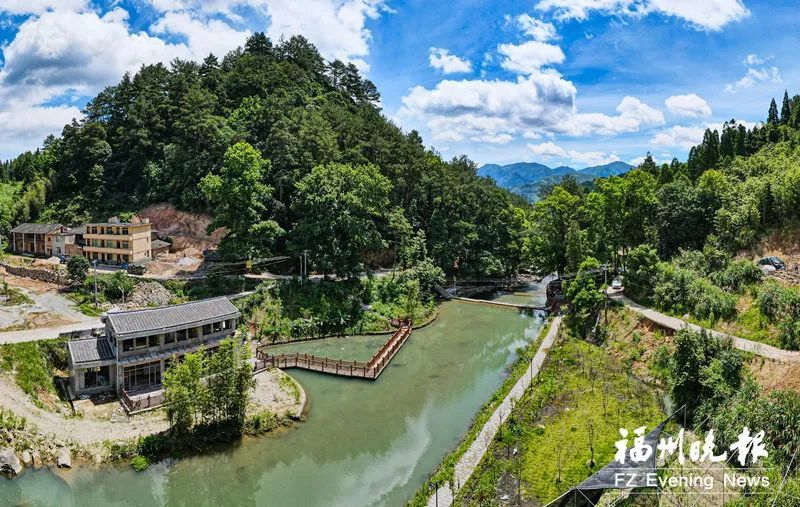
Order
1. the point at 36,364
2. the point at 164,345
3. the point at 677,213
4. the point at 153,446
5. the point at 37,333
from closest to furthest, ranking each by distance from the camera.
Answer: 1. the point at 153,446
2. the point at 36,364
3. the point at 164,345
4. the point at 37,333
5. the point at 677,213

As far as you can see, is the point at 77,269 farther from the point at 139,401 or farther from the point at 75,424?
the point at 75,424

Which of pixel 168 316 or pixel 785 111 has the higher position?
pixel 785 111

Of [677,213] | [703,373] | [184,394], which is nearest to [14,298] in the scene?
[184,394]

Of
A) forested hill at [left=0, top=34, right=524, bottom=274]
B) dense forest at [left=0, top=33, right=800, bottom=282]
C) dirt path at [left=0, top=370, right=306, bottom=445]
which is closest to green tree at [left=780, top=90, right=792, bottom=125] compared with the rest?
dense forest at [left=0, top=33, right=800, bottom=282]

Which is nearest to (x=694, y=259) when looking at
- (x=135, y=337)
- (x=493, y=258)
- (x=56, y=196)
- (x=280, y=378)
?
(x=493, y=258)

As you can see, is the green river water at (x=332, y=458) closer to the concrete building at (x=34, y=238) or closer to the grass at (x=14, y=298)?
the grass at (x=14, y=298)

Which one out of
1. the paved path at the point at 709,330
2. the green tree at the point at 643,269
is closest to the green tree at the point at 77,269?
the paved path at the point at 709,330
